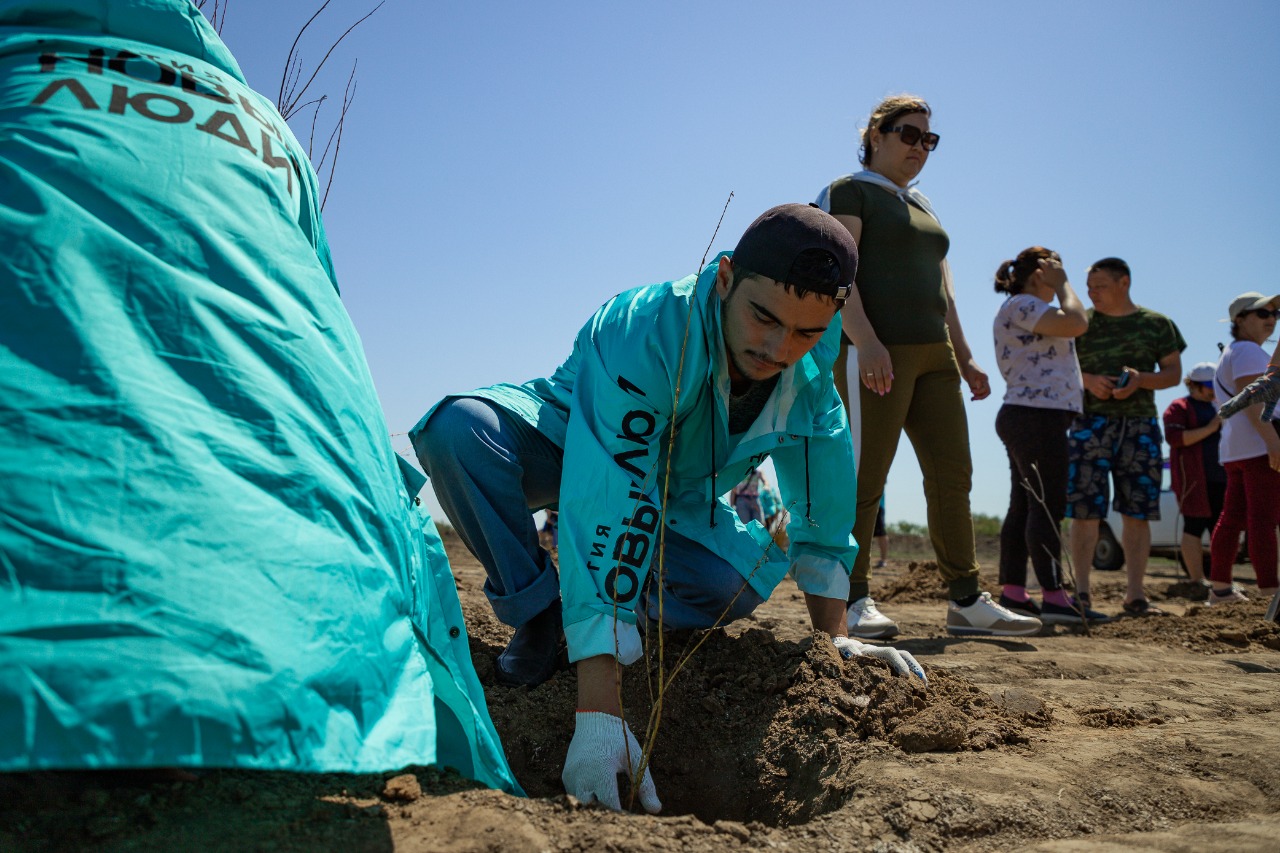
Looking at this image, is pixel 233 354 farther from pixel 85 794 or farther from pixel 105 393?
pixel 85 794

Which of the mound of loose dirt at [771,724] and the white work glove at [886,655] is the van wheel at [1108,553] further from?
the white work glove at [886,655]

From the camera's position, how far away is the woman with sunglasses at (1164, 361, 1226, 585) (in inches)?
253

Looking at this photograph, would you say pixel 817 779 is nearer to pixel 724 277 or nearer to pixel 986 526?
pixel 724 277

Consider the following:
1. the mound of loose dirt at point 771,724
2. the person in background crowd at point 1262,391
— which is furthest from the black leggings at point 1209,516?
the mound of loose dirt at point 771,724

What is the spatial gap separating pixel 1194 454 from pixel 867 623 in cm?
397

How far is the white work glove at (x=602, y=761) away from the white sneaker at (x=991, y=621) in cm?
256

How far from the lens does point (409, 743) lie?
1469 millimetres

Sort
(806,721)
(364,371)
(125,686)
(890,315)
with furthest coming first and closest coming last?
(890,315), (806,721), (364,371), (125,686)

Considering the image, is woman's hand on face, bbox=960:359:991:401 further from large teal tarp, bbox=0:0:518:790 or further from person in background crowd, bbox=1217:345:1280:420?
large teal tarp, bbox=0:0:518:790

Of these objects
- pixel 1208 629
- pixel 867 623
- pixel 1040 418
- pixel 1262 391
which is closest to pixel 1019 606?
pixel 1208 629

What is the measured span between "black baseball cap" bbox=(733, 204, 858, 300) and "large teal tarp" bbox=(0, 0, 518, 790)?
0.97 m

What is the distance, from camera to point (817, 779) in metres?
2.20

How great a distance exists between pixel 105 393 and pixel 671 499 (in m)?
1.74

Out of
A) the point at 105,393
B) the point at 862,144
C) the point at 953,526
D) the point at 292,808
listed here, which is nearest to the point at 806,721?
the point at 292,808
